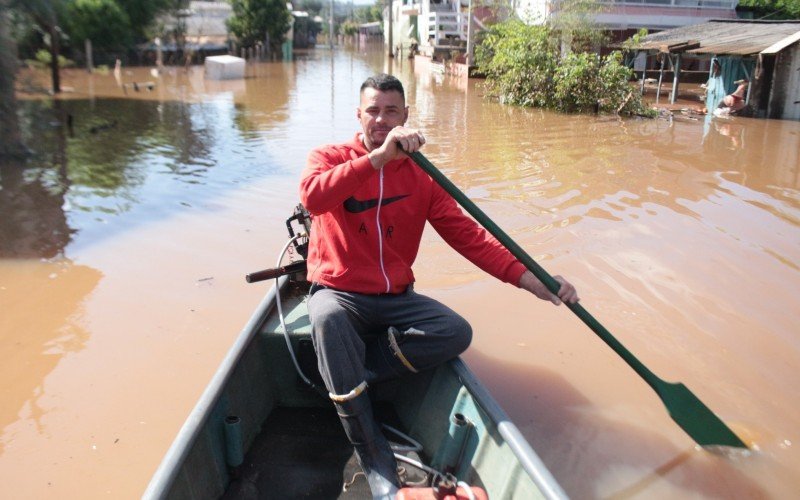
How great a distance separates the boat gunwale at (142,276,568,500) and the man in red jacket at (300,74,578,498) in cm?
27

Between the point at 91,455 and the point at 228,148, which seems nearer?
the point at 91,455

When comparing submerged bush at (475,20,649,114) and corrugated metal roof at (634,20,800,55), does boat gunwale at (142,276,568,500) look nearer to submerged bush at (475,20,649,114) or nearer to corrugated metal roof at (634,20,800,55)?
submerged bush at (475,20,649,114)

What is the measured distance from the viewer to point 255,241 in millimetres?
6887

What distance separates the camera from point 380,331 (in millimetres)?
3004

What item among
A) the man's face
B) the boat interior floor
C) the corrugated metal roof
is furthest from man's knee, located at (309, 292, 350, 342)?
the corrugated metal roof

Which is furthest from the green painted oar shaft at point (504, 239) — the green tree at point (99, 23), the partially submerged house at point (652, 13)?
the green tree at point (99, 23)

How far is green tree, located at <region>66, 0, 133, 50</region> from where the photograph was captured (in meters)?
25.5

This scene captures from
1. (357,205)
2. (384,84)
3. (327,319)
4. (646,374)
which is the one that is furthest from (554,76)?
(327,319)

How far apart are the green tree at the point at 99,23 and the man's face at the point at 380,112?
1031 inches

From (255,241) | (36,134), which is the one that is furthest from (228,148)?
(255,241)

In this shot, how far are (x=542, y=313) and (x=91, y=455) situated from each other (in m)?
3.35

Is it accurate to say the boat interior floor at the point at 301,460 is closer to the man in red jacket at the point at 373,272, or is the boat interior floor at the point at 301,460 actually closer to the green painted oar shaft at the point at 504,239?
the man in red jacket at the point at 373,272

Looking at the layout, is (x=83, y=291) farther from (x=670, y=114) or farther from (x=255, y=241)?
(x=670, y=114)

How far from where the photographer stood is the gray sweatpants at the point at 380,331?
265 cm
